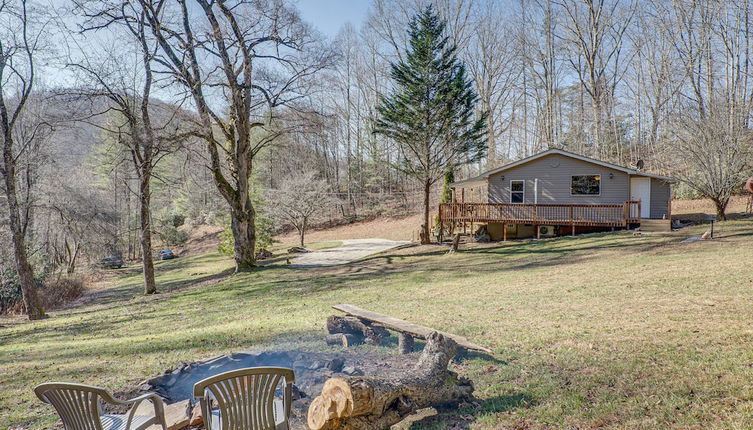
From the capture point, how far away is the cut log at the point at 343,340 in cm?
585

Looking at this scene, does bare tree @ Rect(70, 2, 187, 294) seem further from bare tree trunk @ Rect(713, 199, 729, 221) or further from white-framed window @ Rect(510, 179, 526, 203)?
bare tree trunk @ Rect(713, 199, 729, 221)

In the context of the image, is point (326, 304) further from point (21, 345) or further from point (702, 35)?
point (702, 35)

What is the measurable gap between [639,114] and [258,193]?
31302 millimetres

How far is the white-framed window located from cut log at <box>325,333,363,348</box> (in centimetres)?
1651

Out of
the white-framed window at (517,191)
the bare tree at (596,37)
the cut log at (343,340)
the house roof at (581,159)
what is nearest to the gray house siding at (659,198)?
the house roof at (581,159)

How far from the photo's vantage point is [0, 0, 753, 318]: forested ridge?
14.2 meters

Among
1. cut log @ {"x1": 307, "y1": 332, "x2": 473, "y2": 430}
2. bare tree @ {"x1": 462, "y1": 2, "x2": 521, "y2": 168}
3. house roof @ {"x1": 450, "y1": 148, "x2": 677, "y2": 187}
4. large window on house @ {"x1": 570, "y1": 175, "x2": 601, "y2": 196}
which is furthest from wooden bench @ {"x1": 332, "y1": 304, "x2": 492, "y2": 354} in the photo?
bare tree @ {"x1": 462, "y1": 2, "x2": 521, "y2": 168}

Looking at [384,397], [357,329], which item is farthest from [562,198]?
[384,397]

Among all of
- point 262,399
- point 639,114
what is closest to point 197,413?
point 262,399

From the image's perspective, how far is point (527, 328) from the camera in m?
6.09

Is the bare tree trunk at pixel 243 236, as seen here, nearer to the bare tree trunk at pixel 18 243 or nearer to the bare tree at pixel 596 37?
the bare tree trunk at pixel 18 243

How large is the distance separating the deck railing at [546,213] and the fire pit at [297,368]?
15595mm

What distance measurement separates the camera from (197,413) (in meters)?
3.60

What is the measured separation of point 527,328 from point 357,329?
104 inches
